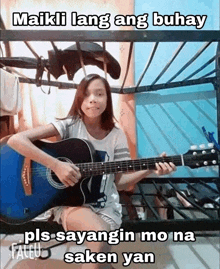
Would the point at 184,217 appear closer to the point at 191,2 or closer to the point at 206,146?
the point at 206,146

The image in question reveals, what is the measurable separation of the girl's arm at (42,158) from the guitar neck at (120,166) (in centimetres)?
2

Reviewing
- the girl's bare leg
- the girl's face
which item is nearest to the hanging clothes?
the girl's face

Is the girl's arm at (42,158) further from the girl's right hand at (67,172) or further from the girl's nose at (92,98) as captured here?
the girl's nose at (92,98)

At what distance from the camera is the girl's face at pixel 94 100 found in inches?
21.2

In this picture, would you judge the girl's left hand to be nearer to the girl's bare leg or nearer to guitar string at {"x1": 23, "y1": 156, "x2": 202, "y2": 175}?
guitar string at {"x1": 23, "y1": 156, "x2": 202, "y2": 175}

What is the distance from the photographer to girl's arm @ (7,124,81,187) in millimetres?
537

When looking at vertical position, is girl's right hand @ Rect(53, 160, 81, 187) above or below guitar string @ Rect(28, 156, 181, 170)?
below

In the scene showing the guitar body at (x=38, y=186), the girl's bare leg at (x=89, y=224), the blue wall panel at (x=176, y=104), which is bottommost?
the girl's bare leg at (x=89, y=224)

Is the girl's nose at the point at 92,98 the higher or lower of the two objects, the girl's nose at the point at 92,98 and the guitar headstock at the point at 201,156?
the higher

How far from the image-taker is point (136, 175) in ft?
1.79

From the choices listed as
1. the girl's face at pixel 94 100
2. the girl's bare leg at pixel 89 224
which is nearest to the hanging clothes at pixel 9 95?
the girl's face at pixel 94 100

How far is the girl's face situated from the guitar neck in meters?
0.10

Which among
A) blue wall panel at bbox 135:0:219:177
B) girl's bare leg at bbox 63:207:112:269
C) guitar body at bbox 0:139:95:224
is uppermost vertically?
blue wall panel at bbox 135:0:219:177

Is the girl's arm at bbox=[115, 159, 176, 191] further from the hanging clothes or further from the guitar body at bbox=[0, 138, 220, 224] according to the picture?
the hanging clothes
